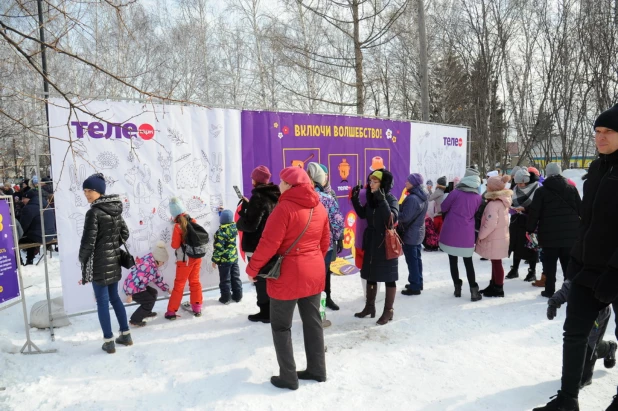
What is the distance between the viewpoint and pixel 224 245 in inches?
219

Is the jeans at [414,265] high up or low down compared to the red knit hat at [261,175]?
down

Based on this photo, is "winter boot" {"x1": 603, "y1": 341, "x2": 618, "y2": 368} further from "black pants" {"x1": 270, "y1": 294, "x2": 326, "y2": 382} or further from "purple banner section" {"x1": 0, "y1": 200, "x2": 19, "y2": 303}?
"purple banner section" {"x1": 0, "y1": 200, "x2": 19, "y2": 303}

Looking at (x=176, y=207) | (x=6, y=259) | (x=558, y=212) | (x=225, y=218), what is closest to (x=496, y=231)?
(x=558, y=212)

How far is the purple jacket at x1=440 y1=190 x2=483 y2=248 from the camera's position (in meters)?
5.72

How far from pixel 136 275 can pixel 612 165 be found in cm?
496

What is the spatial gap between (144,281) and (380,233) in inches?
118

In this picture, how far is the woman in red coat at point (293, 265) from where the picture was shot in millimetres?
Result: 3338

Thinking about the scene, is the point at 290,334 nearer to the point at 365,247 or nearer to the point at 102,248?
the point at 365,247

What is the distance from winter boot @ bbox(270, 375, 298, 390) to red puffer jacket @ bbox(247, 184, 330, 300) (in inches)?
29.4

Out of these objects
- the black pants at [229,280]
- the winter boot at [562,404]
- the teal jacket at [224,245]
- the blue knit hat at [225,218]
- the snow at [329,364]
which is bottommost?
the snow at [329,364]

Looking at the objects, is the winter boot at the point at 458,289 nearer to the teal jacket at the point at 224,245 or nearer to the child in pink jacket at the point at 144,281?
the teal jacket at the point at 224,245

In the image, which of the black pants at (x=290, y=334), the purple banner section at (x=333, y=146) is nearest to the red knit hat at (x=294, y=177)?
the black pants at (x=290, y=334)

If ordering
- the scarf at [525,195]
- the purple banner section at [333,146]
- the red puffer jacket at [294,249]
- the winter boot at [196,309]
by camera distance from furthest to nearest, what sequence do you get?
the scarf at [525,195], the purple banner section at [333,146], the winter boot at [196,309], the red puffer jacket at [294,249]

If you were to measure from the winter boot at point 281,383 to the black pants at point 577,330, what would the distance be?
2.06 meters
